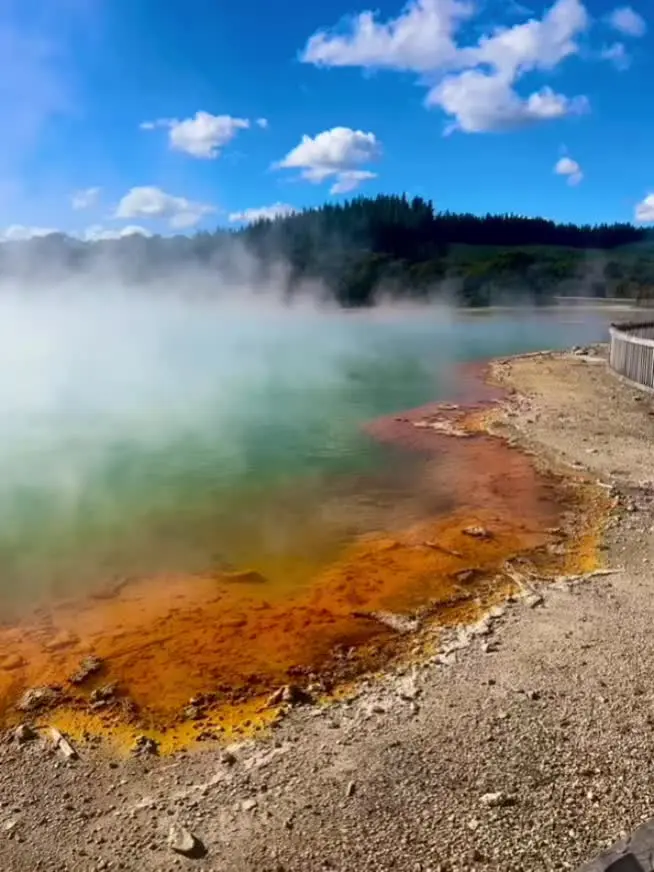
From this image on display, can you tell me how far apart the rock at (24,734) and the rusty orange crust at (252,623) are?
0.26 meters

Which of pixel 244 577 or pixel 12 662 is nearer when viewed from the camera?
pixel 12 662

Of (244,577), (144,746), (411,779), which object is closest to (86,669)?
(144,746)

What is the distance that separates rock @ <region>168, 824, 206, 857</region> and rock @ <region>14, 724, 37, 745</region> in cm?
142

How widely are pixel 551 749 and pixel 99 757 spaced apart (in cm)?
255

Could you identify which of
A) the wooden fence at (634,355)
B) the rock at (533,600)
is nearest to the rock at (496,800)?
the rock at (533,600)

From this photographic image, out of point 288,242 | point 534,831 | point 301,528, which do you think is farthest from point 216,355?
point 288,242

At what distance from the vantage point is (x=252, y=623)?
6.16 meters

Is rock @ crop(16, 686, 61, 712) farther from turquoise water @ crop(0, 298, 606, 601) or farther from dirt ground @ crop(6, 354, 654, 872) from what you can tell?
turquoise water @ crop(0, 298, 606, 601)

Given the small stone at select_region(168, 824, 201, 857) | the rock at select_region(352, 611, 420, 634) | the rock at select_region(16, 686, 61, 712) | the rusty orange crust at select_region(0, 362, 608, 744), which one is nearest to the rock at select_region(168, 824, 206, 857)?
the small stone at select_region(168, 824, 201, 857)

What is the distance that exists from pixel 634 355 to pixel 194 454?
1126cm

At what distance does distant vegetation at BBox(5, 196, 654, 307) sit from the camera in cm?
7400

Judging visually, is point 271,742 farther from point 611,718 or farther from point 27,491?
point 27,491

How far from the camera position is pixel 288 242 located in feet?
304

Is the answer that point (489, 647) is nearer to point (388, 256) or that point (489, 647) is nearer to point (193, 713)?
point (193, 713)
